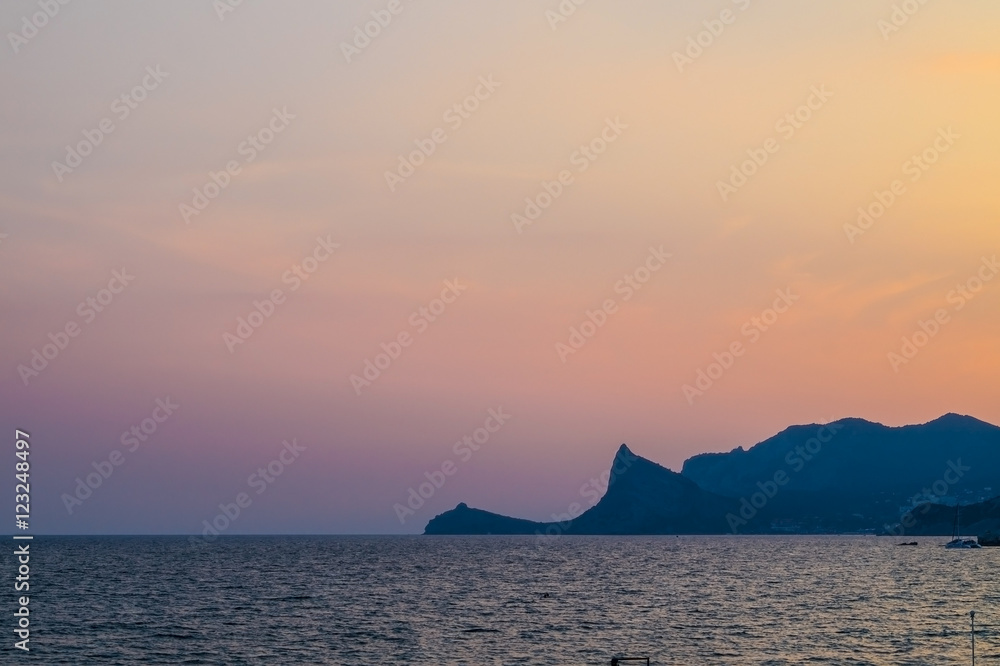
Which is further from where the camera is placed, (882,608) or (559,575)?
(559,575)

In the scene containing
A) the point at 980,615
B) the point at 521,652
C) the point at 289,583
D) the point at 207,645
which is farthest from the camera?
the point at 289,583

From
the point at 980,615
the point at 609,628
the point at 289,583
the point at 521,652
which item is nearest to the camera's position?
the point at 521,652

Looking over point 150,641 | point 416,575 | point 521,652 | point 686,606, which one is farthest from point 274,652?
point 416,575

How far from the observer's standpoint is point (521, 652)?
8381 centimetres

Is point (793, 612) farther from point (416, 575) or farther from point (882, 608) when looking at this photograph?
point (416, 575)

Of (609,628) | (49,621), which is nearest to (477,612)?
(609,628)

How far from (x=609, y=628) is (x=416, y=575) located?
99668 mm

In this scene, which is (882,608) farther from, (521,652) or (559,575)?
(559,575)

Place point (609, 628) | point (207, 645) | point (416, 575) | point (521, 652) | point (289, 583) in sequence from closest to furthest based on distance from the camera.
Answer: point (521, 652) < point (207, 645) < point (609, 628) < point (289, 583) < point (416, 575)

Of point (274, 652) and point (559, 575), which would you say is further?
point (559, 575)

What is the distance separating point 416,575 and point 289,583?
105 feet

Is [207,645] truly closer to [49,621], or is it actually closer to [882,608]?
[49,621]

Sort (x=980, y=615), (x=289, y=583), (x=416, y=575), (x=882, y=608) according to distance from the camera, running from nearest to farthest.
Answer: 1. (x=980, y=615)
2. (x=882, y=608)
3. (x=289, y=583)
4. (x=416, y=575)

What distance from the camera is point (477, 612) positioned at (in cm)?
11706
